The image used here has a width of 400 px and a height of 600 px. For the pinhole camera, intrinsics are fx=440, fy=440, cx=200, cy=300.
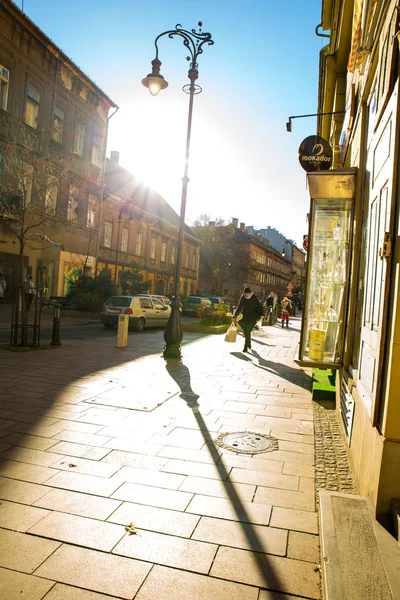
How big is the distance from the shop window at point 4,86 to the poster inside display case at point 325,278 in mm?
19928

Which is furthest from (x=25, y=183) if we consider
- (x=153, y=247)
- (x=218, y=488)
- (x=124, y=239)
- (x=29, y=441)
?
(x=153, y=247)

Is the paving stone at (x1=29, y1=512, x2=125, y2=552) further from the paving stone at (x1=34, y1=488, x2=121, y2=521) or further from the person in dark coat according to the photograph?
the person in dark coat

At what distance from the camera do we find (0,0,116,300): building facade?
20609 millimetres

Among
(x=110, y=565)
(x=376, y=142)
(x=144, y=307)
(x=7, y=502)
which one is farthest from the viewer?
(x=144, y=307)

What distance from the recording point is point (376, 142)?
13.1ft

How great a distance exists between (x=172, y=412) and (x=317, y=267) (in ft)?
9.59

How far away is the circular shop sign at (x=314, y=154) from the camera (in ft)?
24.6

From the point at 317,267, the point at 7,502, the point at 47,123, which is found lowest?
the point at 7,502

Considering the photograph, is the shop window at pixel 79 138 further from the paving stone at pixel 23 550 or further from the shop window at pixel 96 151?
the paving stone at pixel 23 550

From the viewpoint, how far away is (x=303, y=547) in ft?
9.19

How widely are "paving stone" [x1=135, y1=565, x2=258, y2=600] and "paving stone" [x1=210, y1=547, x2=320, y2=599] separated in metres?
0.07

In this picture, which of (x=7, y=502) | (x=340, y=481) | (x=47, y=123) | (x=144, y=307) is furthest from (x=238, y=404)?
(x=47, y=123)

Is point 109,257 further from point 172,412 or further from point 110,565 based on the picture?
point 110,565

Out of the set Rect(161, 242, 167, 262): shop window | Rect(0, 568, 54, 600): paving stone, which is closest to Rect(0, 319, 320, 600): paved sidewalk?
Rect(0, 568, 54, 600): paving stone
